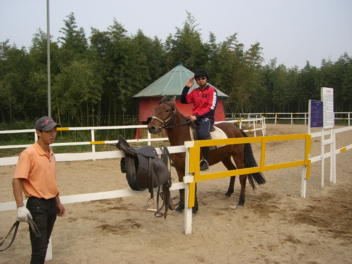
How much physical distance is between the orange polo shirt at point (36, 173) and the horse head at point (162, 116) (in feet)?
5.92

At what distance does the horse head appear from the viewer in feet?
12.5

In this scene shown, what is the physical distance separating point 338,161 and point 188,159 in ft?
24.8

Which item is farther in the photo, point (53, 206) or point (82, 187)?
point (82, 187)

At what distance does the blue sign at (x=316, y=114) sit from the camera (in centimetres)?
562

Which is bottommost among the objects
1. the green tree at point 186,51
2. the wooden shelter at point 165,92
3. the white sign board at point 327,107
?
the white sign board at point 327,107

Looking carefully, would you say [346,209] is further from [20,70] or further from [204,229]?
[20,70]

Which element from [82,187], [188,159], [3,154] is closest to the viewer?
[188,159]

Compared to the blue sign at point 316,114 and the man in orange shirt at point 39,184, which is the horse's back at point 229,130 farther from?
the man in orange shirt at point 39,184

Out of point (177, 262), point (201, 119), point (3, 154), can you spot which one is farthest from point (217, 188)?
point (3, 154)

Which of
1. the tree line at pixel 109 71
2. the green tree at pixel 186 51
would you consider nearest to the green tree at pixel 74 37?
the tree line at pixel 109 71

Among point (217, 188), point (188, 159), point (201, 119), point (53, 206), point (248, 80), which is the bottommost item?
point (217, 188)

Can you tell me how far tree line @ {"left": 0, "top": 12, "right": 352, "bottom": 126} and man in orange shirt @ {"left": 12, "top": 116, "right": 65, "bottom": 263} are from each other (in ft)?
38.9

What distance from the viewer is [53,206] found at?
86.6 inches

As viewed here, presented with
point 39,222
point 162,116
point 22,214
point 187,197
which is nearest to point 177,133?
point 162,116
